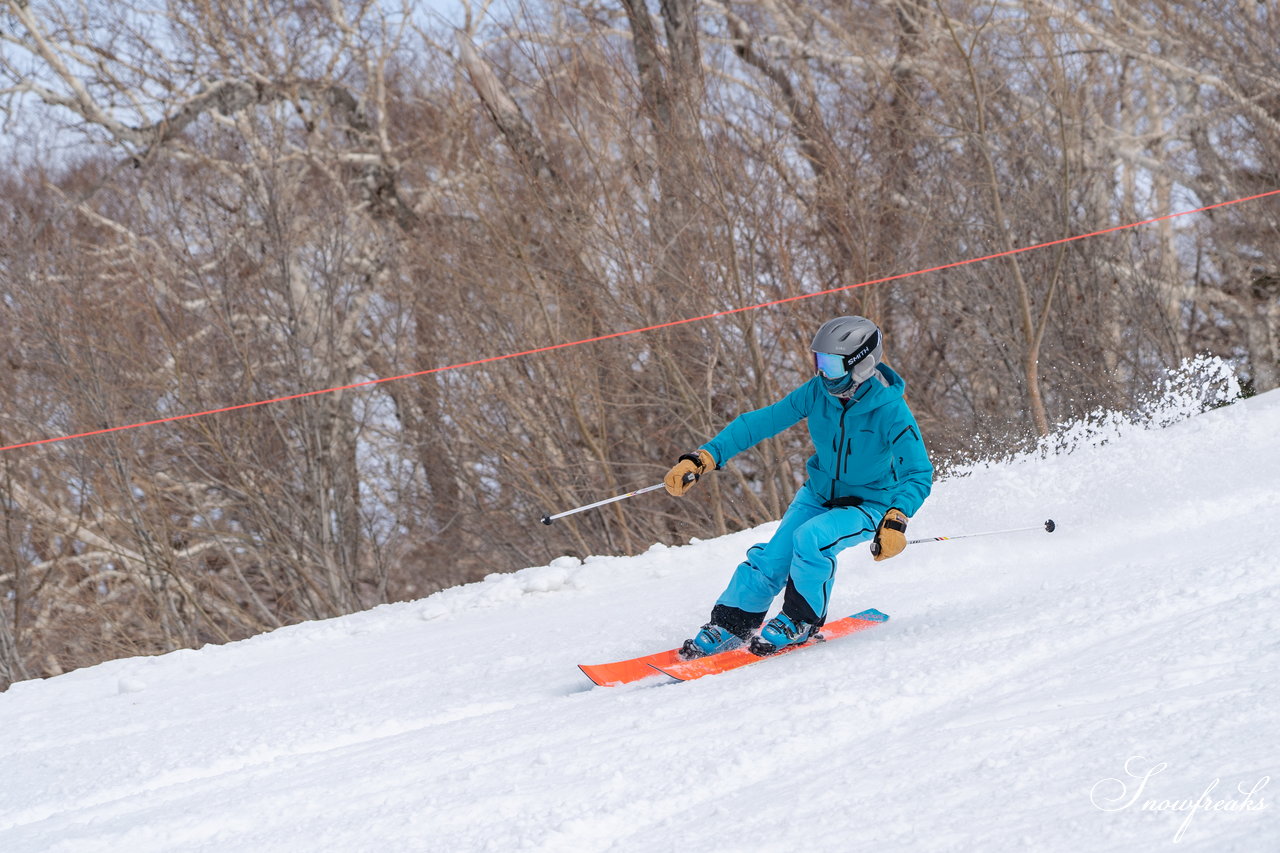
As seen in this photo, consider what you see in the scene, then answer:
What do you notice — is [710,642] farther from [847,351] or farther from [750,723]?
[847,351]

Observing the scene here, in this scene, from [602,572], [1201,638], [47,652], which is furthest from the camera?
[47,652]

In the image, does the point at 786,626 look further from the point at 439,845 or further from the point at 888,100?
the point at 888,100

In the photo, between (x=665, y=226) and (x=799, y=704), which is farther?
(x=665, y=226)

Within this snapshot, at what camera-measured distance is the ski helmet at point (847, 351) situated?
367 centimetres

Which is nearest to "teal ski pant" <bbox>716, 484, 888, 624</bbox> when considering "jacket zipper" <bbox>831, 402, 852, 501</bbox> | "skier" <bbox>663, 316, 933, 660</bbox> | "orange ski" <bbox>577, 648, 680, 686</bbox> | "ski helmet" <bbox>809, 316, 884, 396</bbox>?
"skier" <bbox>663, 316, 933, 660</bbox>

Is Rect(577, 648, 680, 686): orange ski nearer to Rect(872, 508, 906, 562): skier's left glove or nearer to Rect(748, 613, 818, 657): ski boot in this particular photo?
Rect(748, 613, 818, 657): ski boot

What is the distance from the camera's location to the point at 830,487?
13.0ft

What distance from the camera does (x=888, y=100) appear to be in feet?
41.0

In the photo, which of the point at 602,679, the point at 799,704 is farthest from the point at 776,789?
the point at 602,679

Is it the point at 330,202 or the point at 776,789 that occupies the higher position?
the point at 330,202

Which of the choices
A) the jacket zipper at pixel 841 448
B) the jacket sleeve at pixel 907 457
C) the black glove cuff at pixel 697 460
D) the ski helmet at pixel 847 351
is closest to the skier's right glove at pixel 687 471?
the black glove cuff at pixel 697 460

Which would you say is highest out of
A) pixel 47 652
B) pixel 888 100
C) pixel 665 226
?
pixel 888 100

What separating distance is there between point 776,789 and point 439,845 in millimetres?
742

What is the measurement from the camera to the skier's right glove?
380 cm
